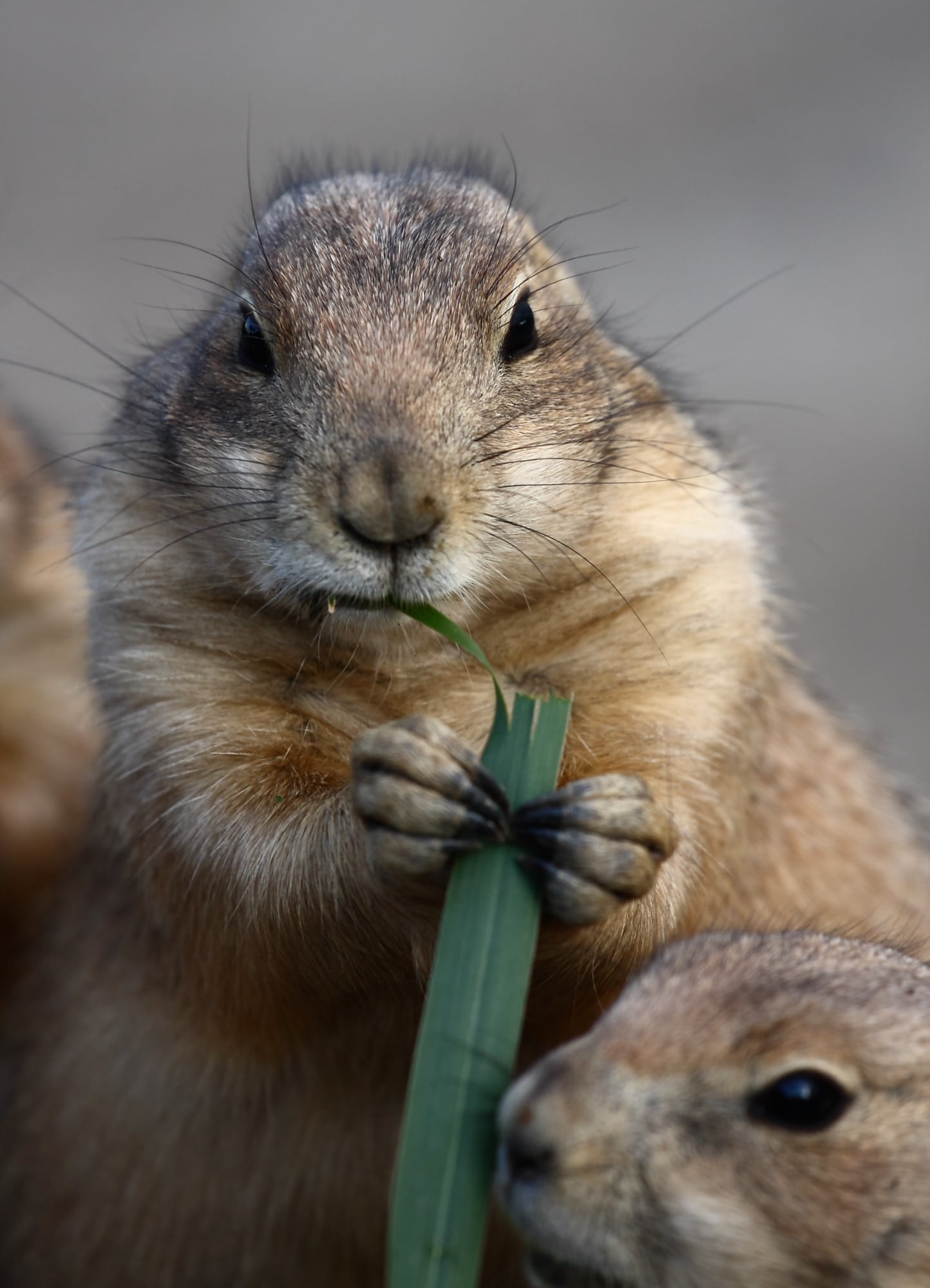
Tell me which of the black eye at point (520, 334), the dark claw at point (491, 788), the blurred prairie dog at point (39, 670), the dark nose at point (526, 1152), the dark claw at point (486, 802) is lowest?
the dark nose at point (526, 1152)

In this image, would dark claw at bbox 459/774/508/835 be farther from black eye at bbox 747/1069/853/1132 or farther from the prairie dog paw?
black eye at bbox 747/1069/853/1132

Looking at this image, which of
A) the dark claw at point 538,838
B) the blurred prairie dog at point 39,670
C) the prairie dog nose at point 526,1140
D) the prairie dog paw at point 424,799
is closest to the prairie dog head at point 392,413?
the prairie dog paw at point 424,799

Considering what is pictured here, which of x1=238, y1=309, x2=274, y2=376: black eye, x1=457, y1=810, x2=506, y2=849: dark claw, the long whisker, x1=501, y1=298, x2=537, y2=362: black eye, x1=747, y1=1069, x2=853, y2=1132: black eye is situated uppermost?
x1=501, y1=298, x2=537, y2=362: black eye

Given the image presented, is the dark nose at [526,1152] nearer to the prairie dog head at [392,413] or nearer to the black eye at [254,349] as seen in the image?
the prairie dog head at [392,413]

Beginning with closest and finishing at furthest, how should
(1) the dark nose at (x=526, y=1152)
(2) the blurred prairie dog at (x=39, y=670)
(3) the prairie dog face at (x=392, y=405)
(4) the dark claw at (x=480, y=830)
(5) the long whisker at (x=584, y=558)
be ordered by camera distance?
(1) the dark nose at (x=526, y=1152), (4) the dark claw at (x=480, y=830), (3) the prairie dog face at (x=392, y=405), (5) the long whisker at (x=584, y=558), (2) the blurred prairie dog at (x=39, y=670)

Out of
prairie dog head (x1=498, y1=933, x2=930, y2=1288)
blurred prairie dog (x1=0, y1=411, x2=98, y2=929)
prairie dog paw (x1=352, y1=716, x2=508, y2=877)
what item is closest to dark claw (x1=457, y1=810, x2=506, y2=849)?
prairie dog paw (x1=352, y1=716, x2=508, y2=877)

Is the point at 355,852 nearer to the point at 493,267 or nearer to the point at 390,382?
the point at 390,382
